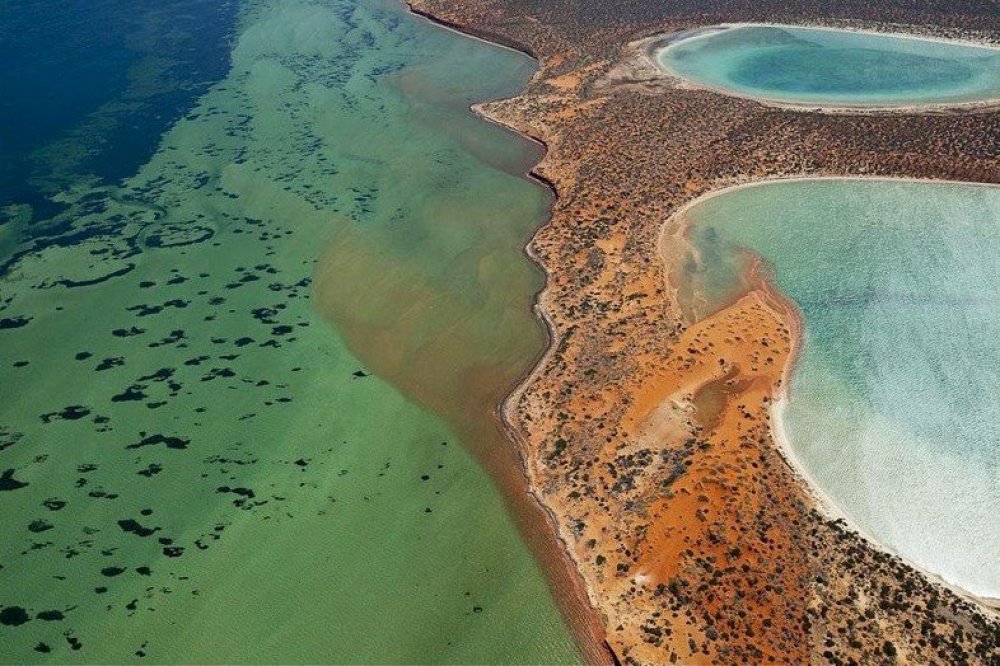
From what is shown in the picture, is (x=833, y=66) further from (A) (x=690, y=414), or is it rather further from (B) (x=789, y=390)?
(A) (x=690, y=414)

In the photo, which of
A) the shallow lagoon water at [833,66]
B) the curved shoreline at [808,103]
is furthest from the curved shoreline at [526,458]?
the shallow lagoon water at [833,66]

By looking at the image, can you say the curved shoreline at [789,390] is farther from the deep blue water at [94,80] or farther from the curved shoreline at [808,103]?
the deep blue water at [94,80]

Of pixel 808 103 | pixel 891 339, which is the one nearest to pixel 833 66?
pixel 808 103

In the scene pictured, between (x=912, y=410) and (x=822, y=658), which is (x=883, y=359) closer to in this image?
(x=912, y=410)

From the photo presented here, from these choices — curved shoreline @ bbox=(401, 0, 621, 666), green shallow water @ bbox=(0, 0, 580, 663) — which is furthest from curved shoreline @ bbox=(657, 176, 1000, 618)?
green shallow water @ bbox=(0, 0, 580, 663)

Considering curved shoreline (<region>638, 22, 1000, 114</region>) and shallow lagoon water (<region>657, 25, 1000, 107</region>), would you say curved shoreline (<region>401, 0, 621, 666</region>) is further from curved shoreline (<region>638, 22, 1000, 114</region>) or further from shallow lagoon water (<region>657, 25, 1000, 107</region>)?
shallow lagoon water (<region>657, 25, 1000, 107</region>)

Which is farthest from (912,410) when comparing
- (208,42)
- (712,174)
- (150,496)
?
(208,42)
